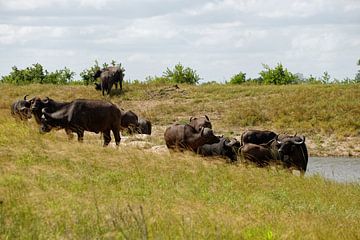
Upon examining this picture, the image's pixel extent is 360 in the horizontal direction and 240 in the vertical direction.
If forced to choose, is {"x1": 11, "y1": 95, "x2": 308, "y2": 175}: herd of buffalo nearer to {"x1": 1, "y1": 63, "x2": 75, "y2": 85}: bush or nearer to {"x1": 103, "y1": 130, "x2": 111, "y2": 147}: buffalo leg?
{"x1": 103, "y1": 130, "x2": 111, "y2": 147}: buffalo leg

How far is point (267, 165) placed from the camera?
17516 mm

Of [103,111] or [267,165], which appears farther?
[103,111]

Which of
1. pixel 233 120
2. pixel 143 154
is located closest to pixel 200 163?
pixel 143 154

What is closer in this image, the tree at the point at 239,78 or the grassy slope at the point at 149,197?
the grassy slope at the point at 149,197

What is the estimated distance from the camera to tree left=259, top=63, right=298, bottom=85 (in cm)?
4469

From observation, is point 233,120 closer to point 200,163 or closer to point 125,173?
point 200,163

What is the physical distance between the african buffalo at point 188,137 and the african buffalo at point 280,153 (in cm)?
127

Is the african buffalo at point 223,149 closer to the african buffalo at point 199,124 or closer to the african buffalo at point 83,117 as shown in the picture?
the african buffalo at point 199,124

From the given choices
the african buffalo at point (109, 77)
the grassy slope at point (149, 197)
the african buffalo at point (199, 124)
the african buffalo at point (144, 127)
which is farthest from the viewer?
the african buffalo at point (109, 77)

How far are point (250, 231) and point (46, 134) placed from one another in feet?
31.6

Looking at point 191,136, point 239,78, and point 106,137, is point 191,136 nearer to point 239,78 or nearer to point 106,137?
point 106,137

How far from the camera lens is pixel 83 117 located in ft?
62.0

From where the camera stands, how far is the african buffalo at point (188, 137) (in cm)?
1889

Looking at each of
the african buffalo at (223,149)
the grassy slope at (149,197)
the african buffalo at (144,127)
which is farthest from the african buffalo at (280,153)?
the african buffalo at (144,127)
